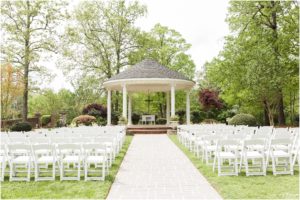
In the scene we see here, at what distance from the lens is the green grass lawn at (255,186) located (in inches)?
270

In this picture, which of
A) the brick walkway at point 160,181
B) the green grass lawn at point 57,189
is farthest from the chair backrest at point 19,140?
the brick walkway at point 160,181

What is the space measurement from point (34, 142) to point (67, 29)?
25.4 metres

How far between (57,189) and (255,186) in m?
4.48

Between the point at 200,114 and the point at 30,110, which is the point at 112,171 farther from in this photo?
the point at 30,110

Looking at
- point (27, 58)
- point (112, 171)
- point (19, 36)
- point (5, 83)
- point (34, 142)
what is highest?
point (19, 36)

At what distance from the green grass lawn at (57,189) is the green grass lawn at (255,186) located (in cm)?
254

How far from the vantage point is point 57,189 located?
7.66 m

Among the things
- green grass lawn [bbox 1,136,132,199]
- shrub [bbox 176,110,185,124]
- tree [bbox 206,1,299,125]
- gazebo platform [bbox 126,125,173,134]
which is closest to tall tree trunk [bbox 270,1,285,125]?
tree [bbox 206,1,299,125]

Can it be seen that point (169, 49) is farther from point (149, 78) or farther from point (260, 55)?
point (260, 55)

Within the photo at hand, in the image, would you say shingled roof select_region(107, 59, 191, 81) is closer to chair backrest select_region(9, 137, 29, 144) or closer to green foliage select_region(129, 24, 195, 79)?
green foliage select_region(129, 24, 195, 79)

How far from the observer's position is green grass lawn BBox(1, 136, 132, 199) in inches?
279

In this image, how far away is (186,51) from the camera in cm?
4528

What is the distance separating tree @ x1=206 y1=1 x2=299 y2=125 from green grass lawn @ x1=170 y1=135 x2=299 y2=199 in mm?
18988

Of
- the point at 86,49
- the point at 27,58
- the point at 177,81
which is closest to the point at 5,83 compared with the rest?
the point at 27,58
